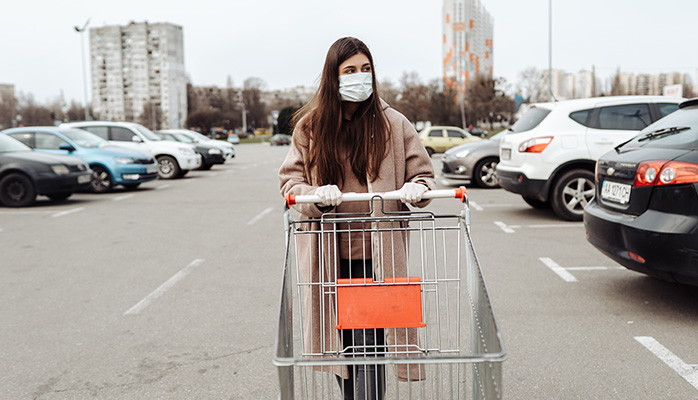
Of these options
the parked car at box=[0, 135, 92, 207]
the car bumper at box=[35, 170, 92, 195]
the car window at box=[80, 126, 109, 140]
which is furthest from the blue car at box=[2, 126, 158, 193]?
the car window at box=[80, 126, 109, 140]

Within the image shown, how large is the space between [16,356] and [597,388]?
349 centimetres

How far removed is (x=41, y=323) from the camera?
479 centimetres

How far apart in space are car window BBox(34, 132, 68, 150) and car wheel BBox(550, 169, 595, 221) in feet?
35.3

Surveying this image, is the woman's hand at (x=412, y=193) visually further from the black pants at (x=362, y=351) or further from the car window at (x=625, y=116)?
the car window at (x=625, y=116)

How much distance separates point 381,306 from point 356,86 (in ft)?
3.01

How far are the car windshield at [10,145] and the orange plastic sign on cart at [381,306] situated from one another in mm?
12295

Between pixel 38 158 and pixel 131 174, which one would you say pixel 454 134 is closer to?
pixel 131 174

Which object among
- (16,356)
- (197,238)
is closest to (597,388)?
(16,356)

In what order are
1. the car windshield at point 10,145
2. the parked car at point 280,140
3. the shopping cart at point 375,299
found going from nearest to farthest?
the shopping cart at point 375,299, the car windshield at point 10,145, the parked car at point 280,140

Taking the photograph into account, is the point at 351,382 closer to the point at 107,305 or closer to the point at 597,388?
the point at 597,388

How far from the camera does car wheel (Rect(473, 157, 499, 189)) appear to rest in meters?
14.2

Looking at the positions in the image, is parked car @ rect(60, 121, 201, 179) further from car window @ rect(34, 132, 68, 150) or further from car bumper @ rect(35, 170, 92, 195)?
car bumper @ rect(35, 170, 92, 195)

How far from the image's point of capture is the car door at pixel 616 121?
30.1ft

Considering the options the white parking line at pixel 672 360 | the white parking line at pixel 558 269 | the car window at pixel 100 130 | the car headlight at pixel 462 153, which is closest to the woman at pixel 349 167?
the white parking line at pixel 672 360
